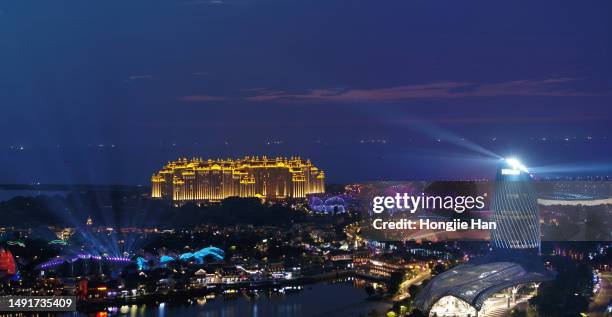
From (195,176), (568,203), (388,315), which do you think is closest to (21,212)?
(195,176)

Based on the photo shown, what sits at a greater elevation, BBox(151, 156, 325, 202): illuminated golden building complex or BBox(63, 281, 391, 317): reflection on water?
BBox(151, 156, 325, 202): illuminated golden building complex

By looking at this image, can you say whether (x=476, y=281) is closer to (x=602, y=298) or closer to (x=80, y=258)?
(x=602, y=298)

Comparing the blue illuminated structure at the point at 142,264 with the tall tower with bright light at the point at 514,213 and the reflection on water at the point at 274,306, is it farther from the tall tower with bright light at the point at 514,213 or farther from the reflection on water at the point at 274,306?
the tall tower with bright light at the point at 514,213

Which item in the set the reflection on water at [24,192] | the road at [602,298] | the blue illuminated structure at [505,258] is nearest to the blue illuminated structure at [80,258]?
the blue illuminated structure at [505,258]

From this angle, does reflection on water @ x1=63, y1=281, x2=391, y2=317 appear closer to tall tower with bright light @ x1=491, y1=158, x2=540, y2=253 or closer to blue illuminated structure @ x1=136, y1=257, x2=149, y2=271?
tall tower with bright light @ x1=491, y1=158, x2=540, y2=253

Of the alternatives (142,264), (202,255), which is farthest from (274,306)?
(202,255)

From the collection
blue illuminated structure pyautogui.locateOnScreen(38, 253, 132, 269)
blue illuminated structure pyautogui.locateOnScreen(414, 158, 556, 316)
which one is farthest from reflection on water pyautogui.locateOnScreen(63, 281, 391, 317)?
blue illuminated structure pyautogui.locateOnScreen(38, 253, 132, 269)
